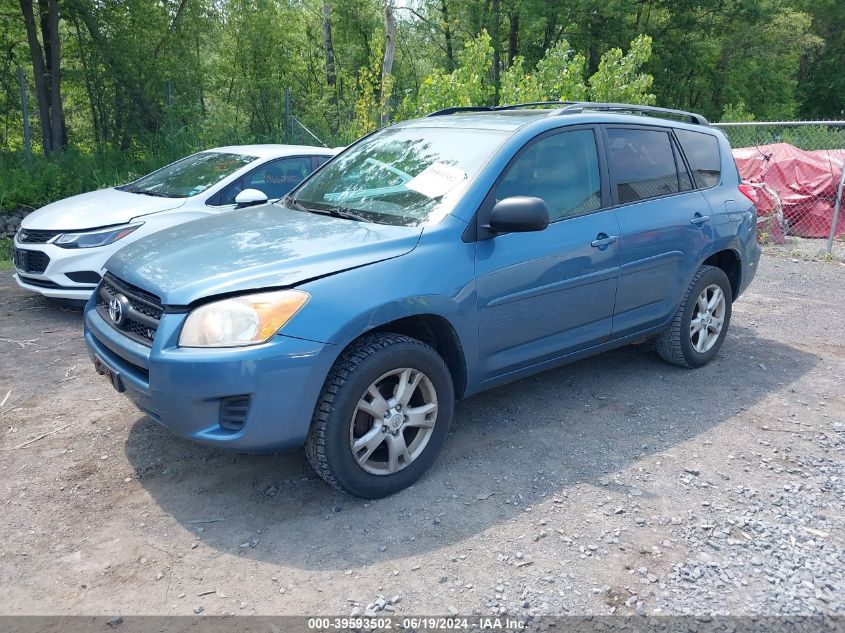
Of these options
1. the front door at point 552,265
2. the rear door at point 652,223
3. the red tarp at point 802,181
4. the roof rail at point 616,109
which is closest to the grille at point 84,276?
the front door at point 552,265

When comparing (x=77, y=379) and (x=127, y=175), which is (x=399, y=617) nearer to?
(x=77, y=379)

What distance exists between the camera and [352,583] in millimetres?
2799

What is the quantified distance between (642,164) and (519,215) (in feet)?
5.22

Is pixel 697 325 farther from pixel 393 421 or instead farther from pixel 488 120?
pixel 393 421

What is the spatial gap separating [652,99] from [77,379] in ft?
39.4

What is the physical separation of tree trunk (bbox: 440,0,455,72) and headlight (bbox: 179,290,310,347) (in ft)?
107

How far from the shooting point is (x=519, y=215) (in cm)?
348

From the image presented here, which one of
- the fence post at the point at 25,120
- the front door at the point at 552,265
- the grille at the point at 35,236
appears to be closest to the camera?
the front door at the point at 552,265

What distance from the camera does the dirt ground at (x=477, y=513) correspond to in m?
2.76

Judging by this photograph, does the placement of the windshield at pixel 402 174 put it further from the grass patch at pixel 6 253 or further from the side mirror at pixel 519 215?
the grass patch at pixel 6 253

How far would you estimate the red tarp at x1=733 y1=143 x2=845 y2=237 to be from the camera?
11.2 meters

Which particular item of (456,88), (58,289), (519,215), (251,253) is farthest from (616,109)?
(456,88)

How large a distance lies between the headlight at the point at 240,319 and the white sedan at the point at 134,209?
264 cm

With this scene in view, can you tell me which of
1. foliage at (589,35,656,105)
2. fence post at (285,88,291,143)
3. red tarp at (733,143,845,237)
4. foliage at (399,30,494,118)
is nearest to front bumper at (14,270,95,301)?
foliage at (399,30,494,118)
